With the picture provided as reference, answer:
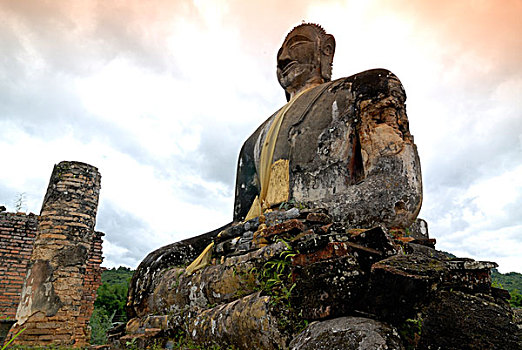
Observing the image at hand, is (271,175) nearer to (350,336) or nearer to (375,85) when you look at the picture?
(375,85)

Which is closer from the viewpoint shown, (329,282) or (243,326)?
(329,282)

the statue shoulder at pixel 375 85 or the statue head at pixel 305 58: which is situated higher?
the statue head at pixel 305 58

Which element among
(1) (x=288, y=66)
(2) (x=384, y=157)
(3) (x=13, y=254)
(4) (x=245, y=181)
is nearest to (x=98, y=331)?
(3) (x=13, y=254)

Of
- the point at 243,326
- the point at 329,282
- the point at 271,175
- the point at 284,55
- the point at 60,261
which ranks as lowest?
the point at 243,326

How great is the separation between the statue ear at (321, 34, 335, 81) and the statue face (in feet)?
0.25

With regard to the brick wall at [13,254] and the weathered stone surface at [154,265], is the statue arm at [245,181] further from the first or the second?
the brick wall at [13,254]

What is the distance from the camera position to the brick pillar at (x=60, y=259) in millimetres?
7152

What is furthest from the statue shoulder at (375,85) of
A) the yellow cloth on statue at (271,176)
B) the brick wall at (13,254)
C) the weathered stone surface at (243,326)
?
the brick wall at (13,254)

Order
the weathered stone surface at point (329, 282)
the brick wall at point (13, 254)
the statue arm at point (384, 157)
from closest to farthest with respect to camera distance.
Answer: the weathered stone surface at point (329, 282) → the statue arm at point (384, 157) → the brick wall at point (13, 254)

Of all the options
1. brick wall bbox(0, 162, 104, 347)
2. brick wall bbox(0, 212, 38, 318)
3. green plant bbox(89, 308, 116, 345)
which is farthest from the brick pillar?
green plant bbox(89, 308, 116, 345)

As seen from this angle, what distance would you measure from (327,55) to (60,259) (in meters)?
6.11

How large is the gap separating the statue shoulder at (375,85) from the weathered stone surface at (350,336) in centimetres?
272

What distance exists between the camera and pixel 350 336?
5.39 ft

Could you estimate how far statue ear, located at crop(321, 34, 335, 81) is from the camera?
222 inches
